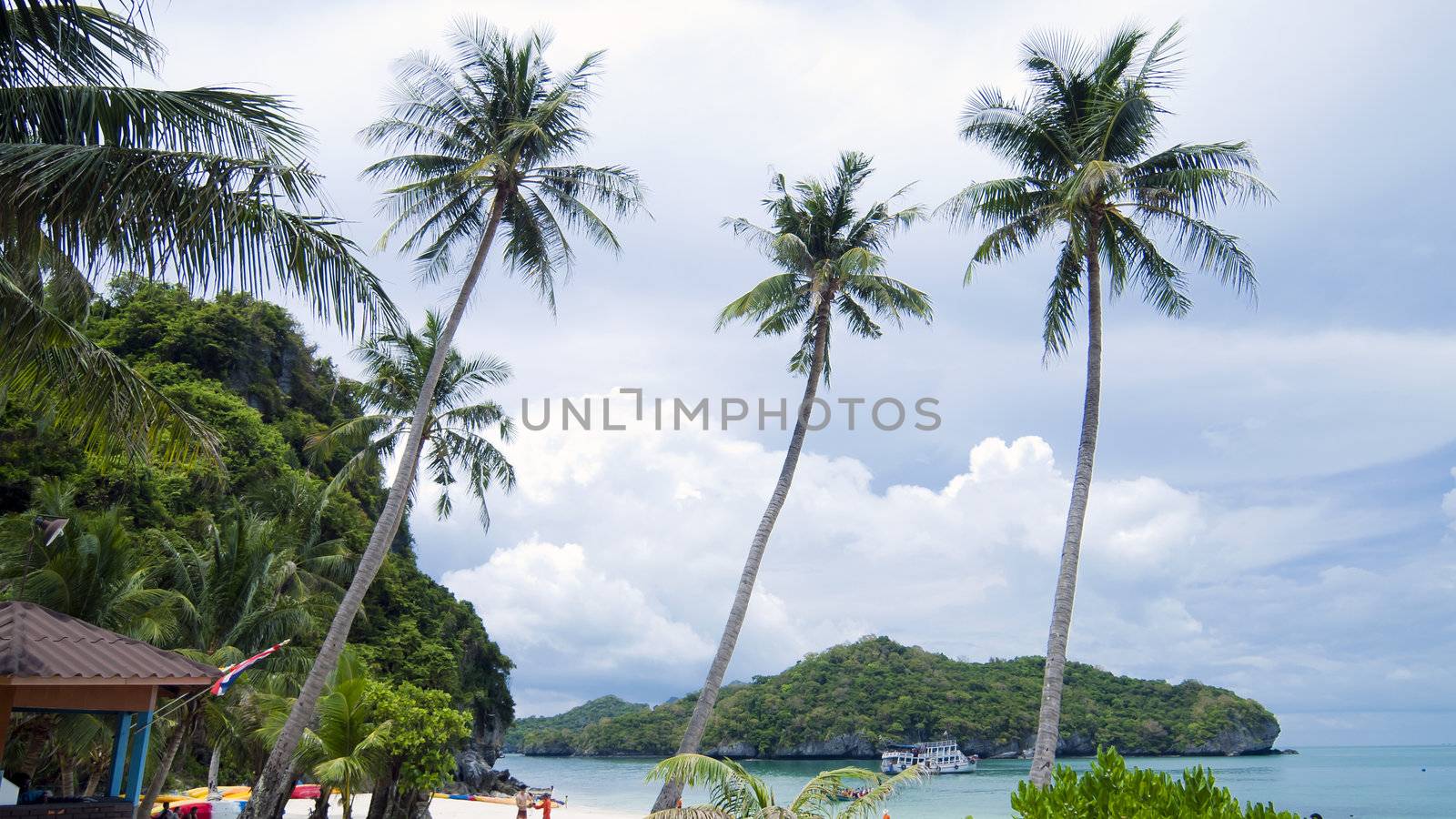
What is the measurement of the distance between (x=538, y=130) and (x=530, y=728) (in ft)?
418

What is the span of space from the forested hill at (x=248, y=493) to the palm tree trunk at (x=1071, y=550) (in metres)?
14.4

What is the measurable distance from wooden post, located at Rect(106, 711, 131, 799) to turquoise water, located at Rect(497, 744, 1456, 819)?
34937 mm

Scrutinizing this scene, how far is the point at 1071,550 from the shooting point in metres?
13.6

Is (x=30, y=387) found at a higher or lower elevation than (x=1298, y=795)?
higher

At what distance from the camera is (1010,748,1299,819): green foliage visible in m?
4.20

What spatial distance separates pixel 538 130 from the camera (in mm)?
16516

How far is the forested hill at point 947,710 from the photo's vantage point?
7331cm

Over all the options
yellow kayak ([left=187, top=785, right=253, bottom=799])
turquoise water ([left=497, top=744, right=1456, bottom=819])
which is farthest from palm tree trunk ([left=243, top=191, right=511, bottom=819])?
turquoise water ([left=497, top=744, right=1456, bottom=819])

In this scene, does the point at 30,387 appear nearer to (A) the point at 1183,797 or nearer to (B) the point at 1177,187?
(A) the point at 1183,797

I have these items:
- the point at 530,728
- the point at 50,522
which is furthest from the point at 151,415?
the point at 530,728

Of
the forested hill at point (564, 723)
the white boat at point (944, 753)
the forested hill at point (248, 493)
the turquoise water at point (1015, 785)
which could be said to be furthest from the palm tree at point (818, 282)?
the forested hill at point (564, 723)

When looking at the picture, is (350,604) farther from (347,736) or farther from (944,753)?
(944,753)

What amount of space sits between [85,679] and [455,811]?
21730 millimetres

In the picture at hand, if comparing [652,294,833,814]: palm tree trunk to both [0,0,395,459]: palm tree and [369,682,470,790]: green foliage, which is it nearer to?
[369,682,470,790]: green foliage
